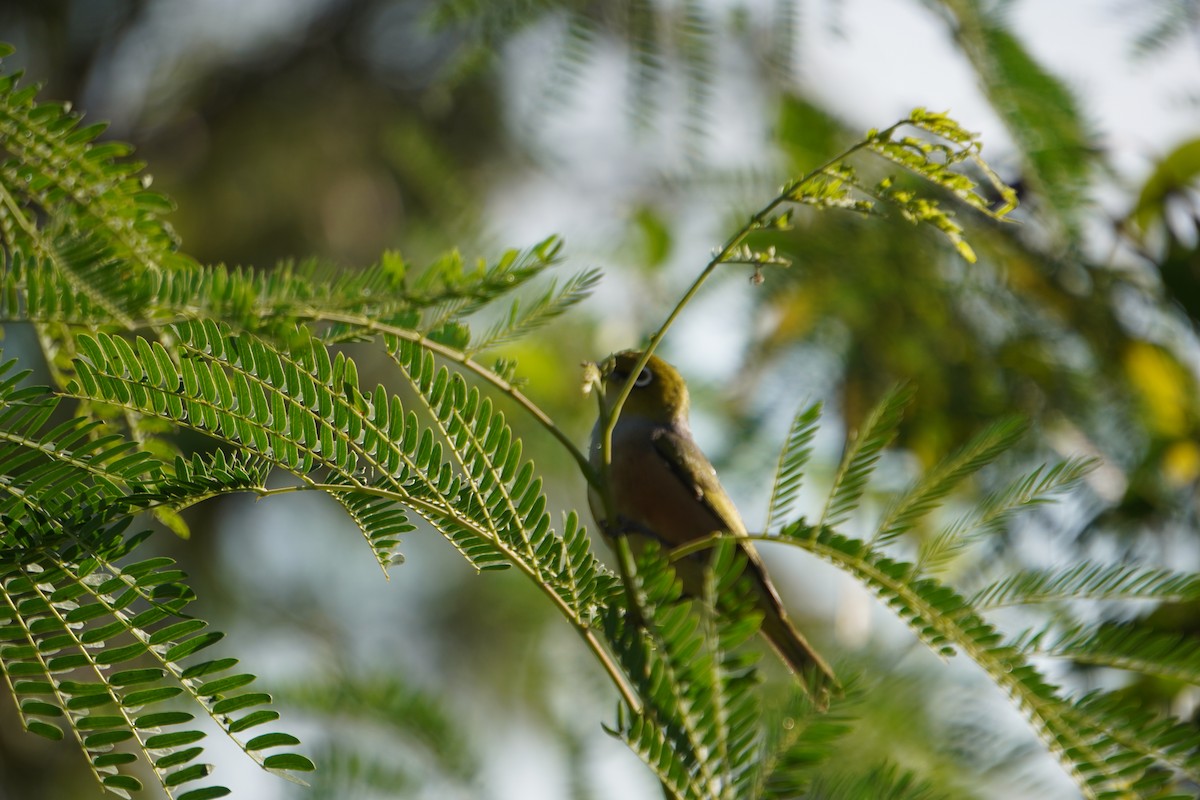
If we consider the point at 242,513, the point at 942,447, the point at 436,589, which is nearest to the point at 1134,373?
the point at 942,447

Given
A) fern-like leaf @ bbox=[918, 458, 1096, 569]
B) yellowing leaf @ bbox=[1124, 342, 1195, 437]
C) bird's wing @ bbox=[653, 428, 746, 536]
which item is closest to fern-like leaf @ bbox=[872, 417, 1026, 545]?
→ fern-like leaf @ bbox=[918, 458, 1096, 569]

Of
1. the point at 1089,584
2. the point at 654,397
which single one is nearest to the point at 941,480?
the point at 1089,584

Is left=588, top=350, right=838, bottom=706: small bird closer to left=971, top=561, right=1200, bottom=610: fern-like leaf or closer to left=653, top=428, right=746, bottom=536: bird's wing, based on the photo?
left=653, top=428, right=746, bottom=536: bird's wing

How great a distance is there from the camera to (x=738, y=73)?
421 cm

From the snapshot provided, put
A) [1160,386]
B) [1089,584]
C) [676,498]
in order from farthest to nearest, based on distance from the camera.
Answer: [1160,386] → [676,498] → [1089,584]

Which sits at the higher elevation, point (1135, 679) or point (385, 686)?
point (385, 686)

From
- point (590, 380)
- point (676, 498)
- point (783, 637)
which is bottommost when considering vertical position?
point (590, 380)

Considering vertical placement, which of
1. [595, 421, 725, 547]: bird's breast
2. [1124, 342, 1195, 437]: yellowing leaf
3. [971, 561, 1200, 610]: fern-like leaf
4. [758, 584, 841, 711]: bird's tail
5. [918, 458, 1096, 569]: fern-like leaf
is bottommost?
[971, 561, 1200, 610]: fern-like leaf

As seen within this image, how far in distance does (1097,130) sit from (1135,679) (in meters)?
1.81

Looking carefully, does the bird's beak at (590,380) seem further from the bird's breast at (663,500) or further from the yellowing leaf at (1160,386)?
the yellowing leaf at (1160,386)

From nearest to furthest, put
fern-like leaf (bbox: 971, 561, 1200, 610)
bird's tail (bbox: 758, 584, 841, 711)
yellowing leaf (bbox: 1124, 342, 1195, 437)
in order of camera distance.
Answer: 1. fern-like leaf (bbox: 971, 561, 1200, 610)
2. bird's tail (bbox: 758, 584, 841, 711)
3. yellowing leaf (bbox: 1124, 342, 1195, 437)

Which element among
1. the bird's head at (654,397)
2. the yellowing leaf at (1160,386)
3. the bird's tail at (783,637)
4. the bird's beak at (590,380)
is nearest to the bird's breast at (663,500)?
the bird's tail at (783,637)

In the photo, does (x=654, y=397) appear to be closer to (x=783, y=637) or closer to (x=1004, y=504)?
(x=783, y=637)

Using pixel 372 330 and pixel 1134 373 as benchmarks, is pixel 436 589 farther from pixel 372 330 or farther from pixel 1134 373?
pixel 372 330
